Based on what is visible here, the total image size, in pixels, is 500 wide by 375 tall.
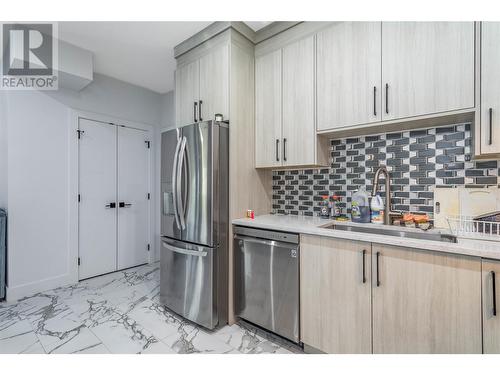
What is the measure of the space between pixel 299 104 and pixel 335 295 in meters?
1.51

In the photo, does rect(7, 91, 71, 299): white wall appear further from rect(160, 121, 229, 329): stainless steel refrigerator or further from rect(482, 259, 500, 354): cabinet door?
rect(482, 259, 500, 354): cabinet door

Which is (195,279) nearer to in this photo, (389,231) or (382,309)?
(382,309)

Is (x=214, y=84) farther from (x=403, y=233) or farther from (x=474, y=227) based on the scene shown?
(x=474, y=227)

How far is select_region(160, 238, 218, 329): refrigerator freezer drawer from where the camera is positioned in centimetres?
205

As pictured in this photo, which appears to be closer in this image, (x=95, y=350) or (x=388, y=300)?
(x=388, y=300)

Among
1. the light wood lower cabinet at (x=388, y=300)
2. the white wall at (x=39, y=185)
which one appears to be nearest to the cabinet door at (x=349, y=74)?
the light wood lower cabinet at (x=388, y=300)

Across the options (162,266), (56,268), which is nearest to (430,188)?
(162,266)

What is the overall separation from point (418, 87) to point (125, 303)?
3150 millimetres

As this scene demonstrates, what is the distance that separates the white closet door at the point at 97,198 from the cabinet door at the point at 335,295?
9.26 feet

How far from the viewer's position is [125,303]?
2.56 m

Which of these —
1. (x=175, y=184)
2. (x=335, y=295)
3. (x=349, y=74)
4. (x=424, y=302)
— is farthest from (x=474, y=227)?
(x=175, y=184)

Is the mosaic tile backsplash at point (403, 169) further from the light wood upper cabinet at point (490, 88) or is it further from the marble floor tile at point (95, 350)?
the marble floor tile at point (95, 350)

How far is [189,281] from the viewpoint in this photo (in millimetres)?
2182

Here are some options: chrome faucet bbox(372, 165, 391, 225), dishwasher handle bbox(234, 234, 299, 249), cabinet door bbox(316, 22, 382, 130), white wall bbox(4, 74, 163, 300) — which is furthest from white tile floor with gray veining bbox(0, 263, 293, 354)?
cabinet door bbox(316, 22, 382, 130)
